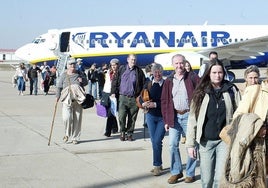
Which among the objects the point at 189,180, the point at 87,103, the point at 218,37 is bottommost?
the point at 189,180

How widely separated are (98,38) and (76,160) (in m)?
21.3

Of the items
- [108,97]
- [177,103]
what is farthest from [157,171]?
[108,97]

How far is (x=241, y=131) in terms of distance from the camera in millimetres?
4070

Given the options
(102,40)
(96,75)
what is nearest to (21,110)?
(96,75)

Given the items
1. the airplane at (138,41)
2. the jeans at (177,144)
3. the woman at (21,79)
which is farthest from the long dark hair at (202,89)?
the airplane at (138,41)

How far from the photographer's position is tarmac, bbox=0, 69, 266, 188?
6.59 m

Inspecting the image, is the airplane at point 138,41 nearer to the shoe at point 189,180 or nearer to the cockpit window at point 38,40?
the cockpit window at point 38,40

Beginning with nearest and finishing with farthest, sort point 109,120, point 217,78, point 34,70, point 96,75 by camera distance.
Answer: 1. point 217,78
2. point 109,120
3. point 96,75
4. point 34,70

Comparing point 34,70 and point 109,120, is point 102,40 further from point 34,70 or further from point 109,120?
point 109,120

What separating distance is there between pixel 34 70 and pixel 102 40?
6516mm

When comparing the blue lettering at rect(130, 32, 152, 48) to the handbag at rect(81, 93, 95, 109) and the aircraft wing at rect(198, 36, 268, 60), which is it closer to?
the aircraft wing at rect(198, 36, 268, 60)

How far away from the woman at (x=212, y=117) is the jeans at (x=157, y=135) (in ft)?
6.83

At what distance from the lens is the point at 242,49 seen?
25.5 m

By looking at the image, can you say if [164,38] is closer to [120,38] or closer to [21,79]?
[120,38]
